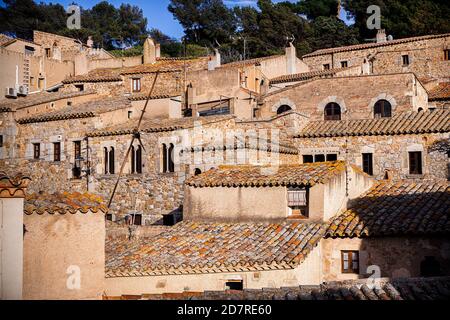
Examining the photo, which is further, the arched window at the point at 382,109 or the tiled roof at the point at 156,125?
the arched window at the point at 382,109

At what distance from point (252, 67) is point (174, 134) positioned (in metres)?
12.5

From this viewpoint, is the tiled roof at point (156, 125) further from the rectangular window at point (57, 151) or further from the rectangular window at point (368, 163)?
the rectangular window at point (368, 163)

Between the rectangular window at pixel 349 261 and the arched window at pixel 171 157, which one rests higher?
the arched window at pixel 171 157

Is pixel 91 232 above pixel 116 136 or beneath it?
beneath

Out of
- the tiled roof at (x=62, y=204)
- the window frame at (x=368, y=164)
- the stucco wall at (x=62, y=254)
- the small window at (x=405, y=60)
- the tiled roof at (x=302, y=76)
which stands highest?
the small window at (x=405, y=60)

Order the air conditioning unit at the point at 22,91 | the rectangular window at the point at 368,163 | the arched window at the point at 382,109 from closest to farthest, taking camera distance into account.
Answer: the rectangular window at the point at 368,163
the arched window at the point at 382,109
the air conditioning unit at the point at 22,91

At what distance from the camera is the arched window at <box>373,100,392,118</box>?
29.3 meters

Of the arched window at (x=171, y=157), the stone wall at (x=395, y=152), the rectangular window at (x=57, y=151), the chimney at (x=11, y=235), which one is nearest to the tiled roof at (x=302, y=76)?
the stone wall at (x=395, y=152)

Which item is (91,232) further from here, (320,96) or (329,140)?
(320,96)

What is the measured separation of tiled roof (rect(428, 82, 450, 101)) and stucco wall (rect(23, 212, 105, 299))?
26316 mm

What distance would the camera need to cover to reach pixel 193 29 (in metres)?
57.2

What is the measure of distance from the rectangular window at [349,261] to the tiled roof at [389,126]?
33.3ft

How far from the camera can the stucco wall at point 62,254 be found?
32.9 ft

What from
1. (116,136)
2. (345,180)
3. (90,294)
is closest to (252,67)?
(116,136)
